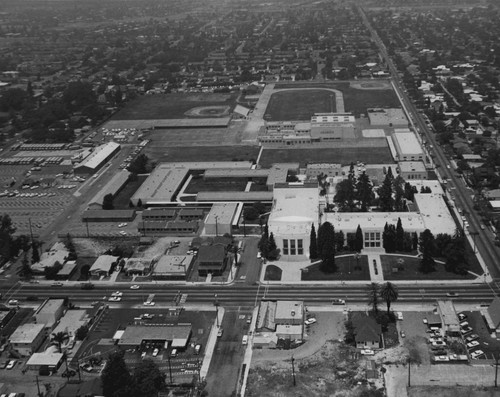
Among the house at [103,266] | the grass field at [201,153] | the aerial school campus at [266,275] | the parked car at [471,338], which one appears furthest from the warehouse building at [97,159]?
the parked car at [471,338]

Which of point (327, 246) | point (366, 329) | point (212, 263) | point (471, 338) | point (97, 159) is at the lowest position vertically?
point (471, 338)

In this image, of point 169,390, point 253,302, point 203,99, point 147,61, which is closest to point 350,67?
point 203,99

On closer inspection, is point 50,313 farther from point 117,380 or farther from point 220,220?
point 220,220

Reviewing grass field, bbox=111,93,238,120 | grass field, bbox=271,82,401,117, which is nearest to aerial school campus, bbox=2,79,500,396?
grass field, bbox=271,82,401,117

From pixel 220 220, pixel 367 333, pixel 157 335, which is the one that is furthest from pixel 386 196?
pixel 157 335

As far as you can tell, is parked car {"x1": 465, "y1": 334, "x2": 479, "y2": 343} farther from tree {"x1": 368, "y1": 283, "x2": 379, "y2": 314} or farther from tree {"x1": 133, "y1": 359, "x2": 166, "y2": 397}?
tree {"x1": 133, "y1": 359, "x2": 166, "y2": 397}

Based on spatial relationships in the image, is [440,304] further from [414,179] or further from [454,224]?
[414,179]

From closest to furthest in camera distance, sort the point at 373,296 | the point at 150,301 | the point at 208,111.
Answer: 1. the point at 373,296
2. the point at 150,301
3. the point at 208,111
